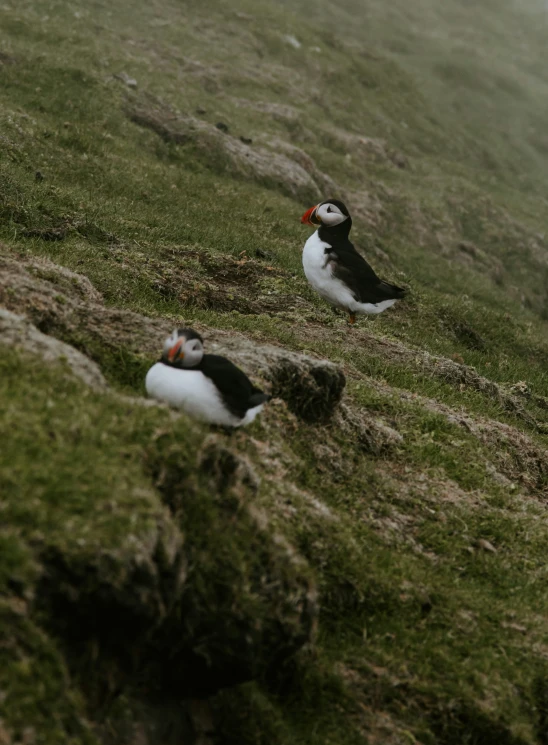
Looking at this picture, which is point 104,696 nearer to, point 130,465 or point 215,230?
point 130,465

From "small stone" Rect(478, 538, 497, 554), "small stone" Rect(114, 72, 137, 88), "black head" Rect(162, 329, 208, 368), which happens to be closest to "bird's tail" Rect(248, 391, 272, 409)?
"black head" Rect(162, 329, 208, 368)

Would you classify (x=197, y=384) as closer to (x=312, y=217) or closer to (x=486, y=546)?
(x=486, y=546)

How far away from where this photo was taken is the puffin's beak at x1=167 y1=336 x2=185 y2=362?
31.6 ft

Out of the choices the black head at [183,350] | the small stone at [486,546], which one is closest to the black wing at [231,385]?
the black head at [183,350]

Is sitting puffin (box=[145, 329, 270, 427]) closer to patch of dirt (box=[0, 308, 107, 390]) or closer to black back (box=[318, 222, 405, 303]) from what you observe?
patch of dirt (box=[0, 308, 107, 390])

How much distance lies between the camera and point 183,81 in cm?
4206

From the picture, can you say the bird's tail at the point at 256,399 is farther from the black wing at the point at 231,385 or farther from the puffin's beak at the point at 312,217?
the puffin's beak at the point at 312,217

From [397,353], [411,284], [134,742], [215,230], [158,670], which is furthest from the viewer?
[411,284]

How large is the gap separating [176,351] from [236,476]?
1.66 meters

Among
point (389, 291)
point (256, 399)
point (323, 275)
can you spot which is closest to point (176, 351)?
point (256, 399)

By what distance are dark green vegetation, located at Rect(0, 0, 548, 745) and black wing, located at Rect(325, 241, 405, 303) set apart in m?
1.24

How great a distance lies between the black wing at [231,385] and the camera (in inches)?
379

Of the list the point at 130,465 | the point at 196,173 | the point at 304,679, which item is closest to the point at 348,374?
the point at 304,679

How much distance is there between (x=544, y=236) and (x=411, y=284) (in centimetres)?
2277
